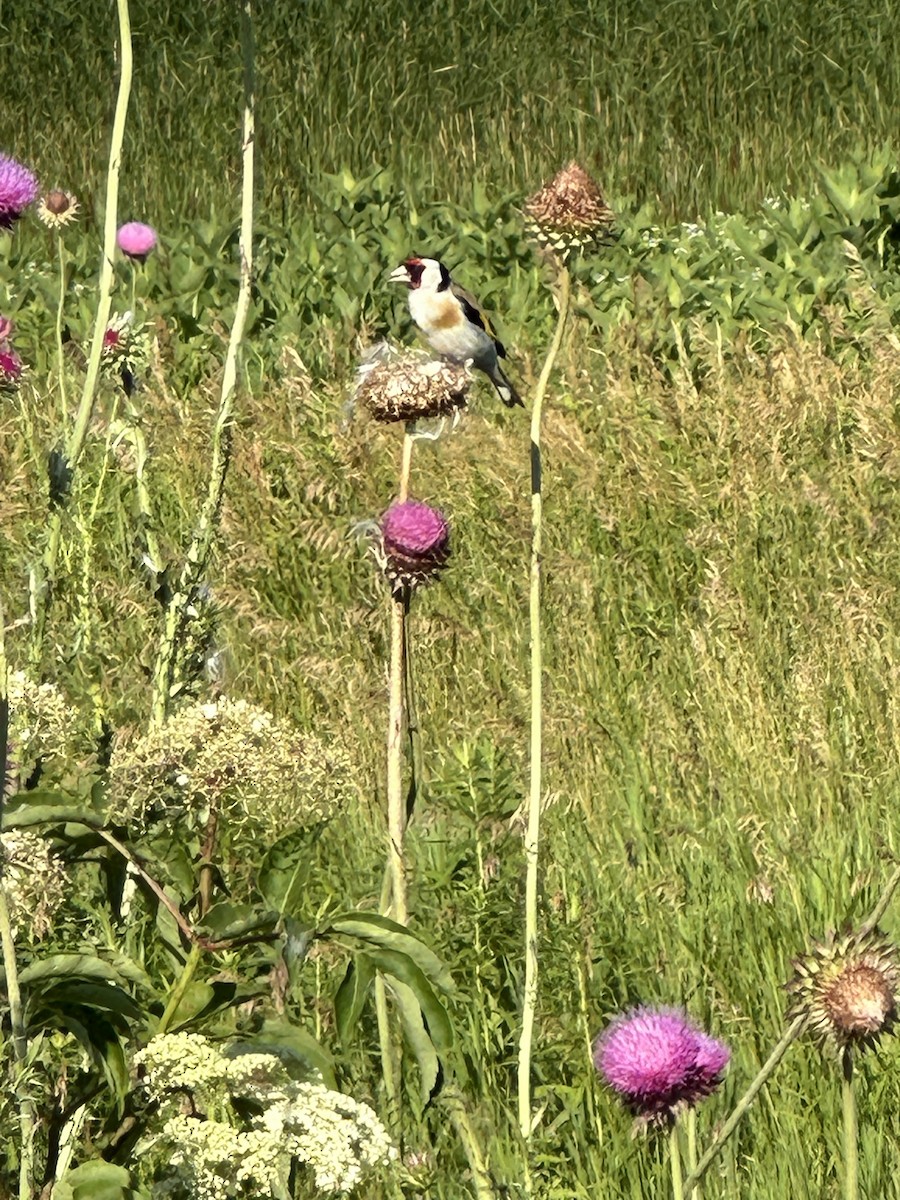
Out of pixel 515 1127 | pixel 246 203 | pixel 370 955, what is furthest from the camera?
→ pixel 515 1127

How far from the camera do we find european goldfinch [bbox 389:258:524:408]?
17.0ft

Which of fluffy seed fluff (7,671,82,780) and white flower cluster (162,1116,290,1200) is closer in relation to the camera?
white flower cluster (162,1116,290,1200)

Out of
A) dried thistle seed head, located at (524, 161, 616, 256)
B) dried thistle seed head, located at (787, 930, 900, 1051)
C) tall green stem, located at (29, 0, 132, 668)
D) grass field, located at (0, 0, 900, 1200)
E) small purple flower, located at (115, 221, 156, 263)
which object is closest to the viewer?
dried thistle seed head, located at (787, 930, 900, 1051)

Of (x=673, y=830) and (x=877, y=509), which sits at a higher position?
(x=877, y=509)

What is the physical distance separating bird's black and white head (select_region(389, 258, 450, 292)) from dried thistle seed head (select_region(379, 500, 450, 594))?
3.07m

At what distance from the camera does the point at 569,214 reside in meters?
2.16

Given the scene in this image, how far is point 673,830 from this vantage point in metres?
3.36

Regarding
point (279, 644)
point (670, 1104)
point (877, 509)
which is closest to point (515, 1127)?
point (670, 1104)

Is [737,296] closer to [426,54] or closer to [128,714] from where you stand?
[128,714]

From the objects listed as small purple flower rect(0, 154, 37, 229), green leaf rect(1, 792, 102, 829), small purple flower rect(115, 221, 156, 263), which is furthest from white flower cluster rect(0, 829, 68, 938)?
small purple flower rect(115, 221, 156, 263)

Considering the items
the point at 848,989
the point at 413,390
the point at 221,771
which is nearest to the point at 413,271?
the point at 413,390

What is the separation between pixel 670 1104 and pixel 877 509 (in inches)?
131

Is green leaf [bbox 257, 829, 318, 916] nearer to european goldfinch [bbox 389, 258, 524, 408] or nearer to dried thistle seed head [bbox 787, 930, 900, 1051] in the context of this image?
dried thistle seed head [bbox 787, 930, 900, 1051]

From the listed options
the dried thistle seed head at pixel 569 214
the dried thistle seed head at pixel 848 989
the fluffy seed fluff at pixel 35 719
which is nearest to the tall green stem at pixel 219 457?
the fluffy seed fluff at pixel 35 719
